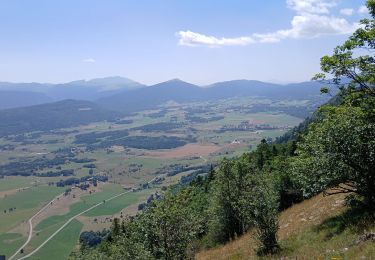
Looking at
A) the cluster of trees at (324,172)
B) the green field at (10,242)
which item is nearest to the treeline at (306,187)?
the cluster of trees at (324,172)

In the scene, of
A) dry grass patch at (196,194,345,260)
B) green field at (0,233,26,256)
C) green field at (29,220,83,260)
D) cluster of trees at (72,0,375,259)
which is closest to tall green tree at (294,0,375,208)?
cluster of trees at (72,0,375,259)

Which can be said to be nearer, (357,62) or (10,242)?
(357,62)

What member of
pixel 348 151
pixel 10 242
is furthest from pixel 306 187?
pixel 10 242

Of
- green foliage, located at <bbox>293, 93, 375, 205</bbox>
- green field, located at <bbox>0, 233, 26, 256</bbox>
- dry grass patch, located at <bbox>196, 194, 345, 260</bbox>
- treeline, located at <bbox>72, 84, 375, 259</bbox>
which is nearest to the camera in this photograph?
green foliage, located at <bbox>293, 93, 375, 205</bbox>

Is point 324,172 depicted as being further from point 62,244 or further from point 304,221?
point 62,244

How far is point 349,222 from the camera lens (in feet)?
76.4

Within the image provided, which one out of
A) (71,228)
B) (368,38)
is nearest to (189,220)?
(368,38)

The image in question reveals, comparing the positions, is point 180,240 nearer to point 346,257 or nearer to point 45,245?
point 346,257

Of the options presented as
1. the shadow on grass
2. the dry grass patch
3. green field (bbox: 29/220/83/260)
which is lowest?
green field (bbox: 29/220/83/260)

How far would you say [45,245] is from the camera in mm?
170375

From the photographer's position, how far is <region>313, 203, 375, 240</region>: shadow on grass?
21.5 metres

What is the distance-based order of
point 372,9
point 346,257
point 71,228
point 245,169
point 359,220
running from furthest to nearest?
point 71,228 < point 245,169 < point 372,9 < point 359,220 < point 346,257

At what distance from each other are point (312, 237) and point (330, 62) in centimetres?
1116

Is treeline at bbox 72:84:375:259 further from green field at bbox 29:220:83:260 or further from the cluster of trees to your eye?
green field at bbox 29:220:83:260
